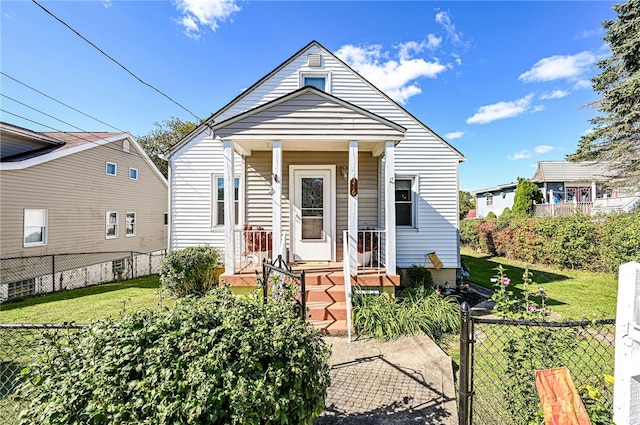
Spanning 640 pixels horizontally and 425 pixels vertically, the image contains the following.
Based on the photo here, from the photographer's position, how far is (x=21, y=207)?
9.16 metres

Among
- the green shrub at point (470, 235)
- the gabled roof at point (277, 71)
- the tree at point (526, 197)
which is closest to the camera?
the gabled roof at point (277, 71)

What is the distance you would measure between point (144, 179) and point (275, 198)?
13.3m

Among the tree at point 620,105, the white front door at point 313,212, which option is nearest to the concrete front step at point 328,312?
the white front door at point 313,212

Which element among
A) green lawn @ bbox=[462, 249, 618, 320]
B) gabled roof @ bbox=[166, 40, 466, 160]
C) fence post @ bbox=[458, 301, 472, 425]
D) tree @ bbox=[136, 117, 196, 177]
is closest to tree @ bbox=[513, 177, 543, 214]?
green lawn @ bbox=[462, 249, 618, 320]

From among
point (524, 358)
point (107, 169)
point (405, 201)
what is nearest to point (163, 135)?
point (107, 169)

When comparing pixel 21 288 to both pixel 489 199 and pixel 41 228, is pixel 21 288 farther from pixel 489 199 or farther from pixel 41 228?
pixel 489 199

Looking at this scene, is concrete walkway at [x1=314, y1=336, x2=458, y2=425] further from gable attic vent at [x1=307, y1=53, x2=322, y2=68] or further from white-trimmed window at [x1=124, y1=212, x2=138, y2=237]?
white-trimmed window at [x1=124, y1=212, x2=138, y2=237]

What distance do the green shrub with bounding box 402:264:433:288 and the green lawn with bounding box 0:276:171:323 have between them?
236 inches

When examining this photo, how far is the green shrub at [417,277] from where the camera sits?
726cm

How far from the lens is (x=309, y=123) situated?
560 cm

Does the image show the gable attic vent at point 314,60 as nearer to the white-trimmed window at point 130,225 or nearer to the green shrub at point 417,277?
the green shrub at point 417,277

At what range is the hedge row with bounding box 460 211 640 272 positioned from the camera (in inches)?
328

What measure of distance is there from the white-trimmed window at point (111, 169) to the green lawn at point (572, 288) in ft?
53.1

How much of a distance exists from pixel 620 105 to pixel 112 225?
23.3 m
